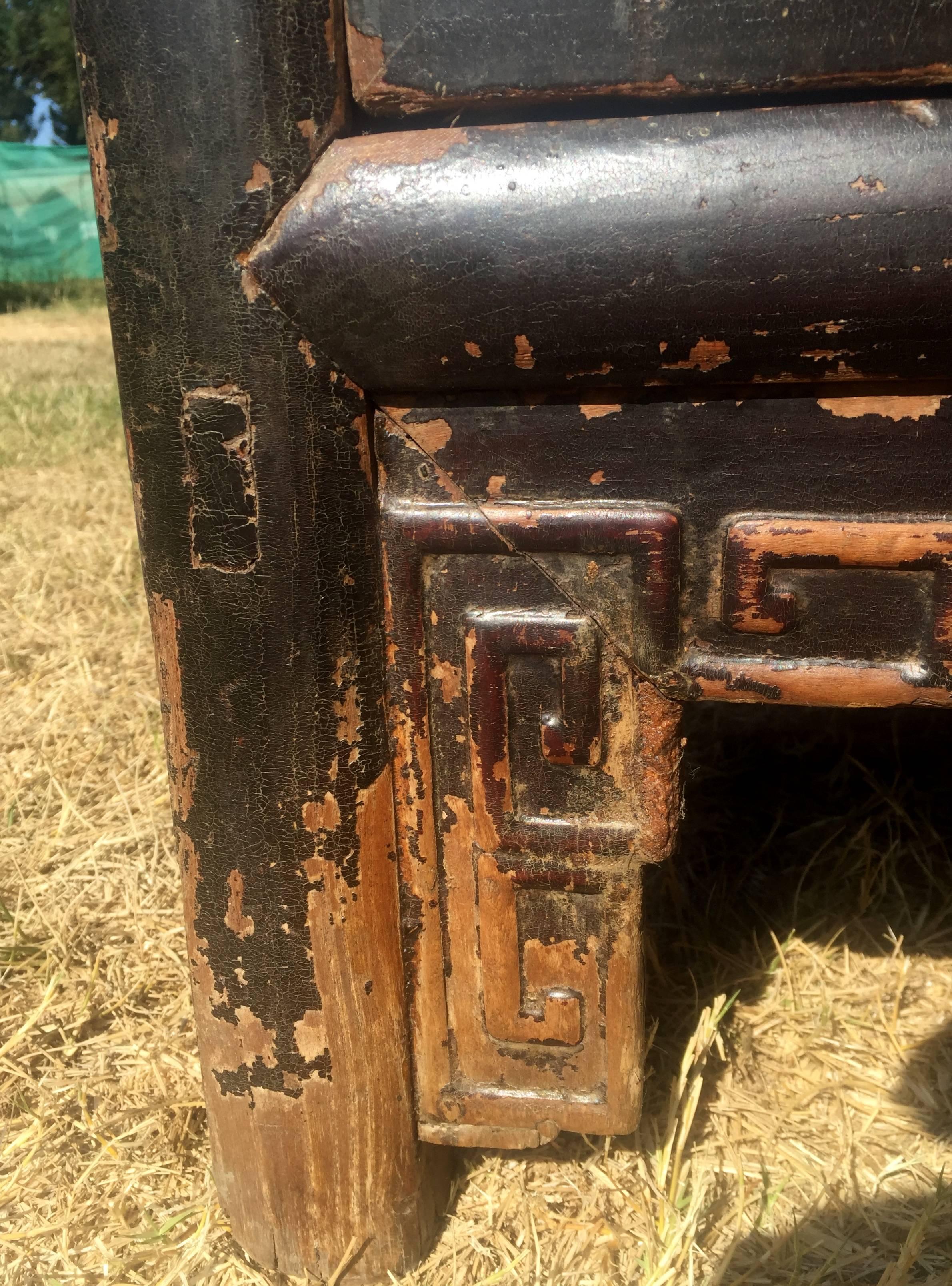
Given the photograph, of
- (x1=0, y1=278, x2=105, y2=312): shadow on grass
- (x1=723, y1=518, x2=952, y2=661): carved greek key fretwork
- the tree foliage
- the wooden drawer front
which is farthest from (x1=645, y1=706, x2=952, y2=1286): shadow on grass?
the tree foliage

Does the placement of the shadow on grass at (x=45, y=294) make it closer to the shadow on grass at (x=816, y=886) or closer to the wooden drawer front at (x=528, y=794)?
the shadow on grass at (x=816, y=886)

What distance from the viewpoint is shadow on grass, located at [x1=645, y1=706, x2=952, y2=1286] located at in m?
1.11

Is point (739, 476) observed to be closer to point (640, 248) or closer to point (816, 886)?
point (640, 248)

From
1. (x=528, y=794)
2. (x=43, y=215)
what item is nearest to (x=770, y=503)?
(x=528, y=794)

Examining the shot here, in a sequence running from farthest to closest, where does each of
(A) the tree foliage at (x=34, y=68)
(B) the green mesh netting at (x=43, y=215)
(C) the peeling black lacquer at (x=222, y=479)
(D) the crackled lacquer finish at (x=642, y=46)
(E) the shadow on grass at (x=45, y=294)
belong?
(A) the tree foliage at (x=34, y=68) < (B) the green mesh netting at (x=43, y=215) < (E) the shadow on grass at (x=45, y=294) < (C) the peeling black lacquer at (x=222, y=479) < (D) the crackled lacquer finish at (x=642, y=46)

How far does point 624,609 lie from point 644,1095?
755 mm

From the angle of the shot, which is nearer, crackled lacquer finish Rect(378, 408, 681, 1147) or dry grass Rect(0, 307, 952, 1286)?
crackled lacquer finish Rect(378, 408, 681, 1147)

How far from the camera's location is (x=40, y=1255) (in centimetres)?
109

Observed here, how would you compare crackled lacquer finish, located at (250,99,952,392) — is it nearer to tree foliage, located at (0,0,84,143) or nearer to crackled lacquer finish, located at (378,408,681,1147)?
crackled lacquer finish, located at (378,408,681,1147)

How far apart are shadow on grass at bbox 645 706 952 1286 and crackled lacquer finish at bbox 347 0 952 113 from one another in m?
0.67

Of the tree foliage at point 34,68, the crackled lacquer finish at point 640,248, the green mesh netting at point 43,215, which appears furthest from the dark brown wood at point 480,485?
the tree foliage at point 34,68

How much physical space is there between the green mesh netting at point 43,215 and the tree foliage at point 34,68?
423 inches

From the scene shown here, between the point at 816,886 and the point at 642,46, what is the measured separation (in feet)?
4.28

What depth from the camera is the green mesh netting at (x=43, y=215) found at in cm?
989
